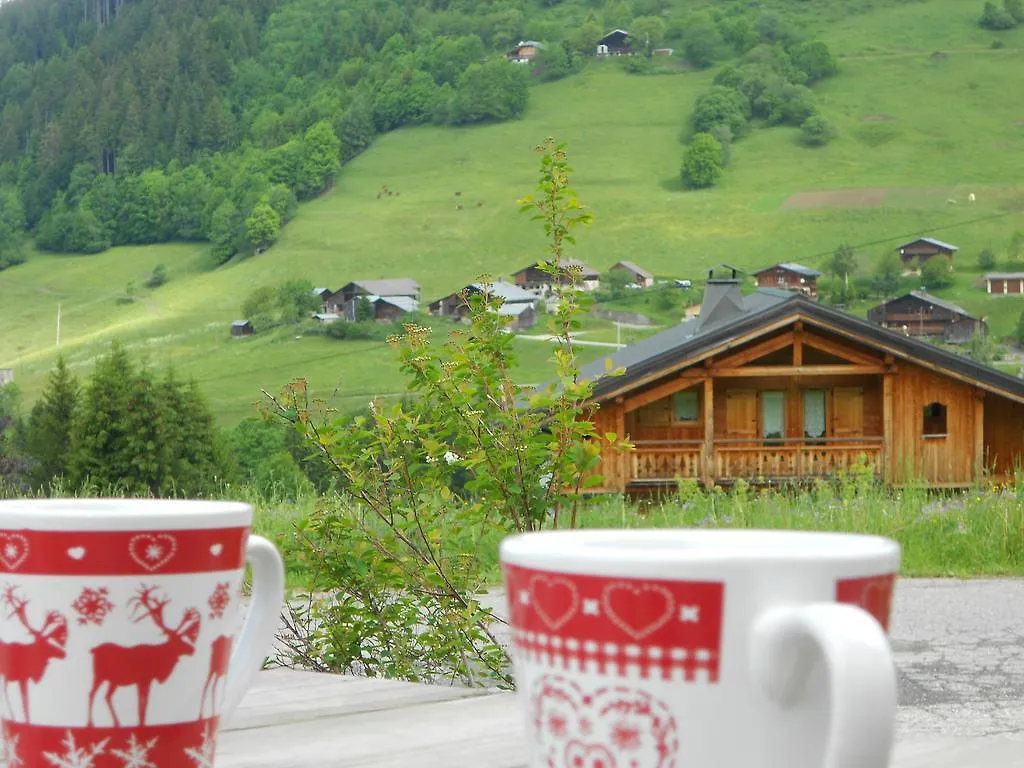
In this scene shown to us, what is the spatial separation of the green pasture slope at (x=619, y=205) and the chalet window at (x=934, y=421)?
6655cm

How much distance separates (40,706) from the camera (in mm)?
720

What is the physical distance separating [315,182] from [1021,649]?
122 metres

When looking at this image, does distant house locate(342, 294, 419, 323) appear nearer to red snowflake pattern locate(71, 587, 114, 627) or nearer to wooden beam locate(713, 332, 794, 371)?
wooden beam locate(713, 332, 794, 371)

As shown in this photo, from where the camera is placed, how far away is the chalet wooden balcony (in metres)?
26.8

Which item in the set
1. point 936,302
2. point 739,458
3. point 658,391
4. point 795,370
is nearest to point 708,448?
point 739,458

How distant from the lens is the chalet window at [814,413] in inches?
1107

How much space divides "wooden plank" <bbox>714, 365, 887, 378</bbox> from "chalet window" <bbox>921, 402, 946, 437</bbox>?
1663 mm

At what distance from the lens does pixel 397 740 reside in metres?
1.02

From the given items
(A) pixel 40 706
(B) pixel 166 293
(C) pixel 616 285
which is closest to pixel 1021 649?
(A) pixel 40 706

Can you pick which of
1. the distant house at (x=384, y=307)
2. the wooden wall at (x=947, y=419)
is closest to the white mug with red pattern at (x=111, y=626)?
the wooden wall at (x=947, y=419)

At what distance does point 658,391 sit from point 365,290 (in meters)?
81.1

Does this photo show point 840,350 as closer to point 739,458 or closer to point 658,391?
point 739,458

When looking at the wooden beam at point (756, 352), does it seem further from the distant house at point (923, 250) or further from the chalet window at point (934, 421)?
the distant house at point (923, 250)

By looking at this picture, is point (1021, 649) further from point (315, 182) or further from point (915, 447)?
point (315, 182)
